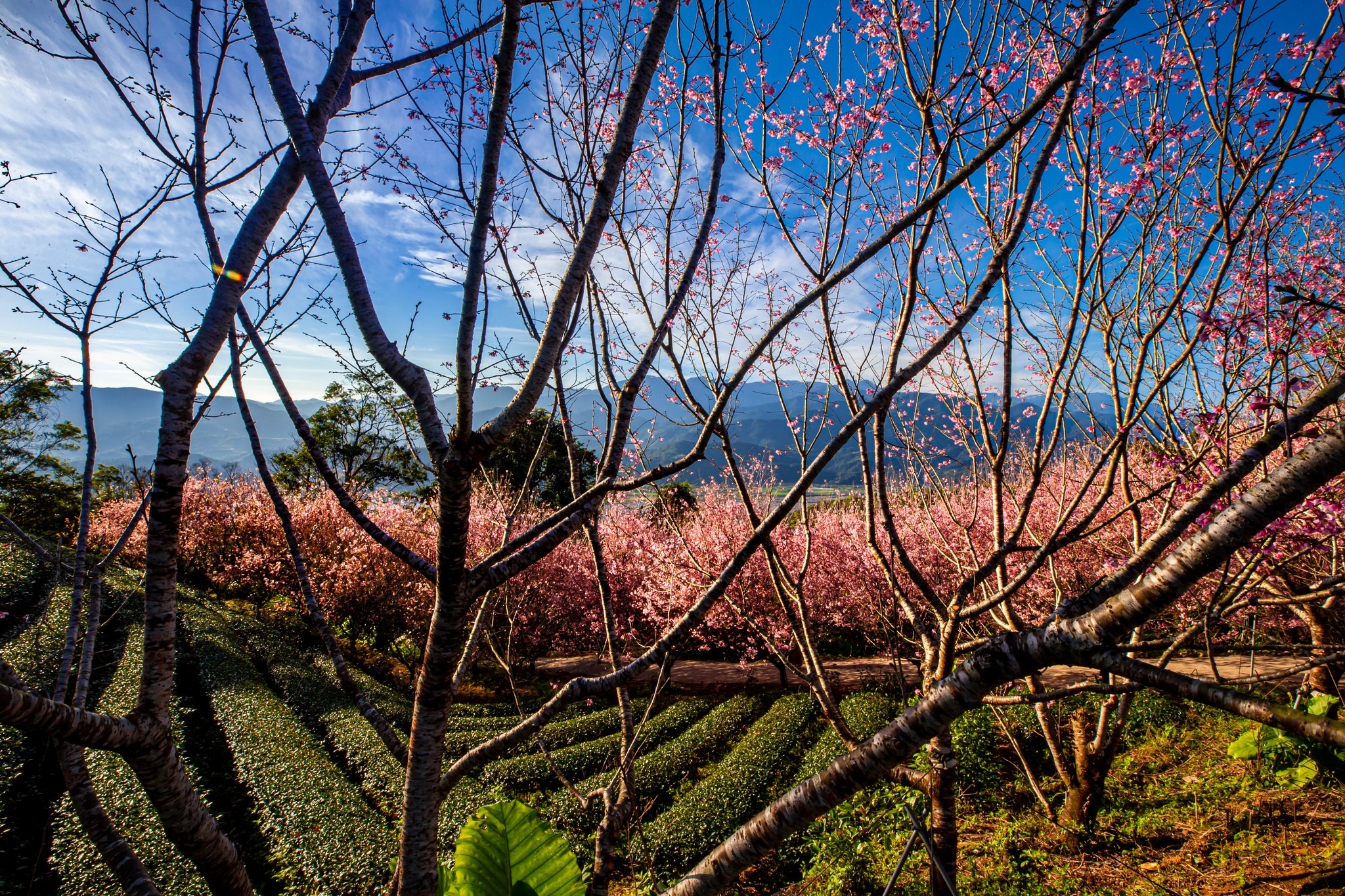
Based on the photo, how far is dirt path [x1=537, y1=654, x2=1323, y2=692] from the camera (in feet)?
30.3

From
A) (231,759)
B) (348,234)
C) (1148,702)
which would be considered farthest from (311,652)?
(1148,702)

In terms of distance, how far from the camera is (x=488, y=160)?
46.3 inches

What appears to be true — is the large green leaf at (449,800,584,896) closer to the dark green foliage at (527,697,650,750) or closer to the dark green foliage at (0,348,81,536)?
the dark green foliage at (527,697,650,750)

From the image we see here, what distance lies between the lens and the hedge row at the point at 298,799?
542cm

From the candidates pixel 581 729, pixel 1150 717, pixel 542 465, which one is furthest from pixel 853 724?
pixel 542 465

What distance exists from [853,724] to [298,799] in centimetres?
720

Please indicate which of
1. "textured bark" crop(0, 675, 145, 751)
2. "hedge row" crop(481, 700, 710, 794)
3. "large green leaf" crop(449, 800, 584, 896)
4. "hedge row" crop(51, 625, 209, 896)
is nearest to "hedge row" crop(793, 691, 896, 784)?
"hedge row" crop(481, 700, 710, 794)

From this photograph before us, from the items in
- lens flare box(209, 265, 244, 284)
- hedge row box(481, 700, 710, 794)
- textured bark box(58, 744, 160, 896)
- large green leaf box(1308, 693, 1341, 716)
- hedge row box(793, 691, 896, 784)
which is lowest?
hedge row box(481, 700, 710, 794)

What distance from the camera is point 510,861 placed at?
1.33 m

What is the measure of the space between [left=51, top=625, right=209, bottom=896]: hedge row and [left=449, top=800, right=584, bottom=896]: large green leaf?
505 centimetres

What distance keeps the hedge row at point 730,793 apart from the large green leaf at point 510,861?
5.45m

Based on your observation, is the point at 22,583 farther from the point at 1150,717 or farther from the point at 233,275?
the point at 1150,717

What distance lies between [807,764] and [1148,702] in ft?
15.7

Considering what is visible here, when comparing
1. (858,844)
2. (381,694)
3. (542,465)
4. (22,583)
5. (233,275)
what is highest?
(233,275)
